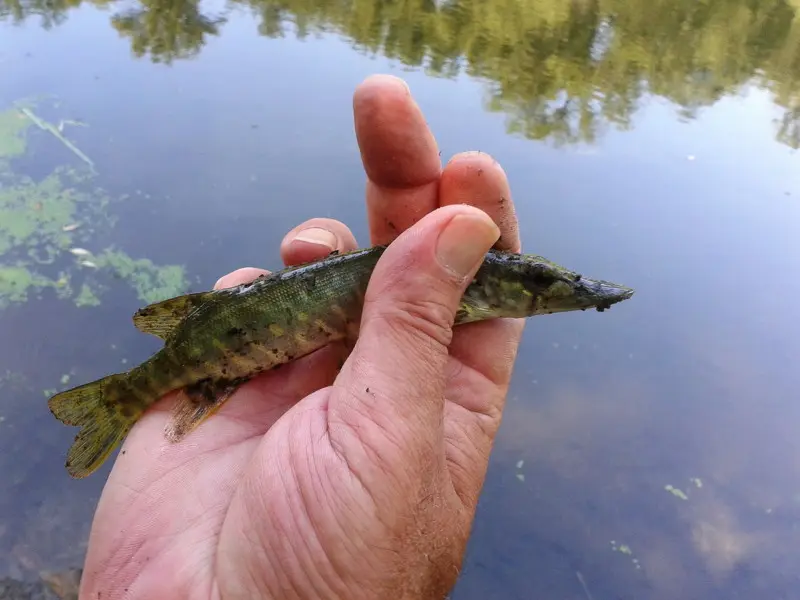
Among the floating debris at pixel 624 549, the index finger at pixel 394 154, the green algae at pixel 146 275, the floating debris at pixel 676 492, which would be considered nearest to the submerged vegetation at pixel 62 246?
the green algae at pixel 146 275

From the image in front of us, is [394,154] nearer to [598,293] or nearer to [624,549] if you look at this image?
[598,293]

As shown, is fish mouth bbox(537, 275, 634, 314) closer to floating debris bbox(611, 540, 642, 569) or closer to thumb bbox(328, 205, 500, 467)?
thumb bbox(328, 205, 500, 467)

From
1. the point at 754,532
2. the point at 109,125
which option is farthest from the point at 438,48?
the point at 754,532

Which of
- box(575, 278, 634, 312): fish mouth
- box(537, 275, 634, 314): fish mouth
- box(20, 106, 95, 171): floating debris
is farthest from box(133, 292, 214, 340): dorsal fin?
box(20, 106, 95, 171): floating debris

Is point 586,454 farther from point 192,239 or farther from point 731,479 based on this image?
point 192,239

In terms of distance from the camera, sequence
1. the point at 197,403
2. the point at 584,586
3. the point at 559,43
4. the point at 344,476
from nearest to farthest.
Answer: the point at 344,476 < the point at 197,403 < the point at 584,586 < the point at 559,43

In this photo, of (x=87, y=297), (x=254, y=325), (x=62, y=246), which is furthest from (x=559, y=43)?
(x=254, y=325)
